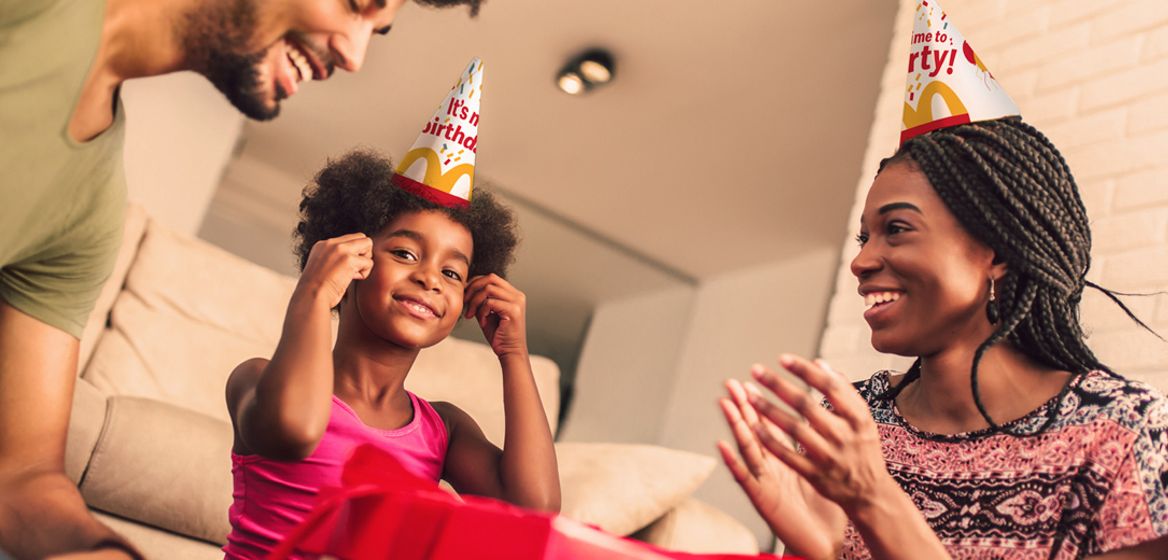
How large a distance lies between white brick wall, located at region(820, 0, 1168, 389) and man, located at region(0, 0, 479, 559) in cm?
139

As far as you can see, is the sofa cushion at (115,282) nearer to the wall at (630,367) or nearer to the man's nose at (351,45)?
the man's nose at (351,45)

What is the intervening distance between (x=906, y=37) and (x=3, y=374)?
209 centimetres

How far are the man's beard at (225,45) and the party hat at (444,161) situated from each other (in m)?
0.47

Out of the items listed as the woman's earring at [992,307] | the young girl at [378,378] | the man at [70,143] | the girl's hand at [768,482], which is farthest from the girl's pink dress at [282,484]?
the woman's earring at [992,307]

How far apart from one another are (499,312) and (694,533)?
948 millimetres

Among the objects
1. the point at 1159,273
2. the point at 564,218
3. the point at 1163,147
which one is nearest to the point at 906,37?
the point at 1163,147

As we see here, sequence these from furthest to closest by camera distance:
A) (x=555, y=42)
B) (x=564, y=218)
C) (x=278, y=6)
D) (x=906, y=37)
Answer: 1. (x=564, y=218)
2. (x=555, y=42)
3. (x=906, y=37)
4. (x=278, y=6)

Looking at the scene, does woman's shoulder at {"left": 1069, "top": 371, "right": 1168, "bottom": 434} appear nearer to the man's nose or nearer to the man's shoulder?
the man's nose

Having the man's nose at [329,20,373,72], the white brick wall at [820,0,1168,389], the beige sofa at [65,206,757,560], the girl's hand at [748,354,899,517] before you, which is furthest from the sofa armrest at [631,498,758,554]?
the man's nose at [329,20,373,72]

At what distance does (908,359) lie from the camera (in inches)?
74.0

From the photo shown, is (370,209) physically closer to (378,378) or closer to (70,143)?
(378,378)

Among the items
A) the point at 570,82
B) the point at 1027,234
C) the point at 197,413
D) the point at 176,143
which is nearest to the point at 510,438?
the point at 1027,234

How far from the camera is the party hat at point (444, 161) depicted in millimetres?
1275

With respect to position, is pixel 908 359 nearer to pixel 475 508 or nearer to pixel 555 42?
pixel 475 508
